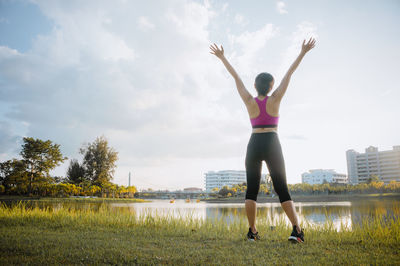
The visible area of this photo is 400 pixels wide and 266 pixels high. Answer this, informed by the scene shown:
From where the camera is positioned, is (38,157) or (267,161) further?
(38,157)

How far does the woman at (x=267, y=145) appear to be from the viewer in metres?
3.11

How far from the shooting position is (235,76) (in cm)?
360

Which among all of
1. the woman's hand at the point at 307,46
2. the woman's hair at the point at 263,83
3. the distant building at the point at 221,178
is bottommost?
the distant building at the point at 221,178

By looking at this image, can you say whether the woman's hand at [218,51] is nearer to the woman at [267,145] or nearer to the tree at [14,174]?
the woman at [267,145]

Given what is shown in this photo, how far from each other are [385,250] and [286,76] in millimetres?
2161

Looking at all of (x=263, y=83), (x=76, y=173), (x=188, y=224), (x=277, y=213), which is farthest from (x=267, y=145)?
(x=76, y=173)

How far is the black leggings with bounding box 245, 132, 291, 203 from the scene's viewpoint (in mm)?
3129

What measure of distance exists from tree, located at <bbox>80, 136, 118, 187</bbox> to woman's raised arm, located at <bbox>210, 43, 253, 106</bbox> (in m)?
41.2

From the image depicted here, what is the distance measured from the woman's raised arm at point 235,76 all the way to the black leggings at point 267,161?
517 mm

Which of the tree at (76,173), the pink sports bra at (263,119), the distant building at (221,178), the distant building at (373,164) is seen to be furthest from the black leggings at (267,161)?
the distant building at (221,178)

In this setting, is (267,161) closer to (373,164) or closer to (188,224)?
(188,224)

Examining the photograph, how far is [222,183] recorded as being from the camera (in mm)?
158125

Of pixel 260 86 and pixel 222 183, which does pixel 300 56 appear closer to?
pixel 260 86

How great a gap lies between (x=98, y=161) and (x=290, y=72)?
43.1m
